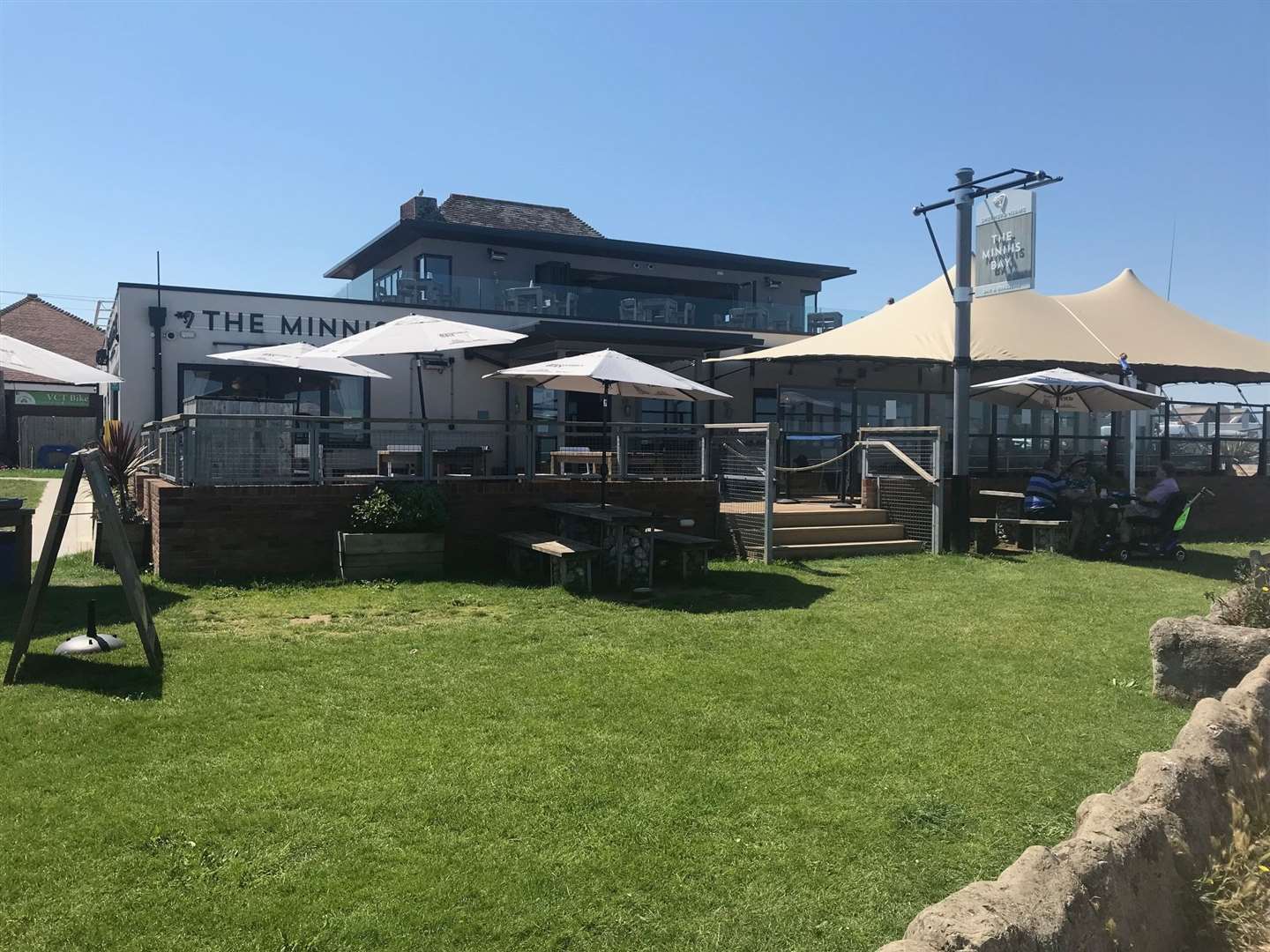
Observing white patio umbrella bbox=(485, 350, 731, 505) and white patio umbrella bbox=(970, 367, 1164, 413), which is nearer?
white patio umbrella bbox=(485, 350, 731, 505)

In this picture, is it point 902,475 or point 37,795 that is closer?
point 37,795

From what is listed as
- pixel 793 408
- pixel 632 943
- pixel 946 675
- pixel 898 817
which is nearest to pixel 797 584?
pixel 946 675

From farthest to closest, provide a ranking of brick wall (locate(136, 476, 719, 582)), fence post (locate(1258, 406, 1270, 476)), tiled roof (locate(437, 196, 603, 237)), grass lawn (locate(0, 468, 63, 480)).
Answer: tiled roof (locate(437, 196, 603, 237)), grass lawn (locate(0, 468, 63, 480)), fence post (locate(1258, 406, 1270, 476)), brick wall (locate(136, 476, 719, 582))

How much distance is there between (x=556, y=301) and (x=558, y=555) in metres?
13.7

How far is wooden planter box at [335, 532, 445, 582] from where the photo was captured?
9773 mm

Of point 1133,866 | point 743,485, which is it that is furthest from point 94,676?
point 743,485

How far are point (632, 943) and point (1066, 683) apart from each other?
438 centimetres

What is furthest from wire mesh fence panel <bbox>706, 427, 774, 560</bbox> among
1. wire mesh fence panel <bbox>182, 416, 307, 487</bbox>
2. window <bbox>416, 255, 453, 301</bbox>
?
window <bbox>416, 255, 453, 301</bbox>

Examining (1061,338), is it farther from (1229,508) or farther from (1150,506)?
(1150,506)

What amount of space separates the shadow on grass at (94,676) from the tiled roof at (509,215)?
76.4ft

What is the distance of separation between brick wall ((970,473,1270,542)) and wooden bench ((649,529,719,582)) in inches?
399

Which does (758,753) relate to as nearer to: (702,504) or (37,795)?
(37,795)

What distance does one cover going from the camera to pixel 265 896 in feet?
11.0

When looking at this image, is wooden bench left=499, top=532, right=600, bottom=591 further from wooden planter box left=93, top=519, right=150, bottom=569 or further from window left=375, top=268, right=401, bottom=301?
window left=375, top=268, right=401, bottom=301
